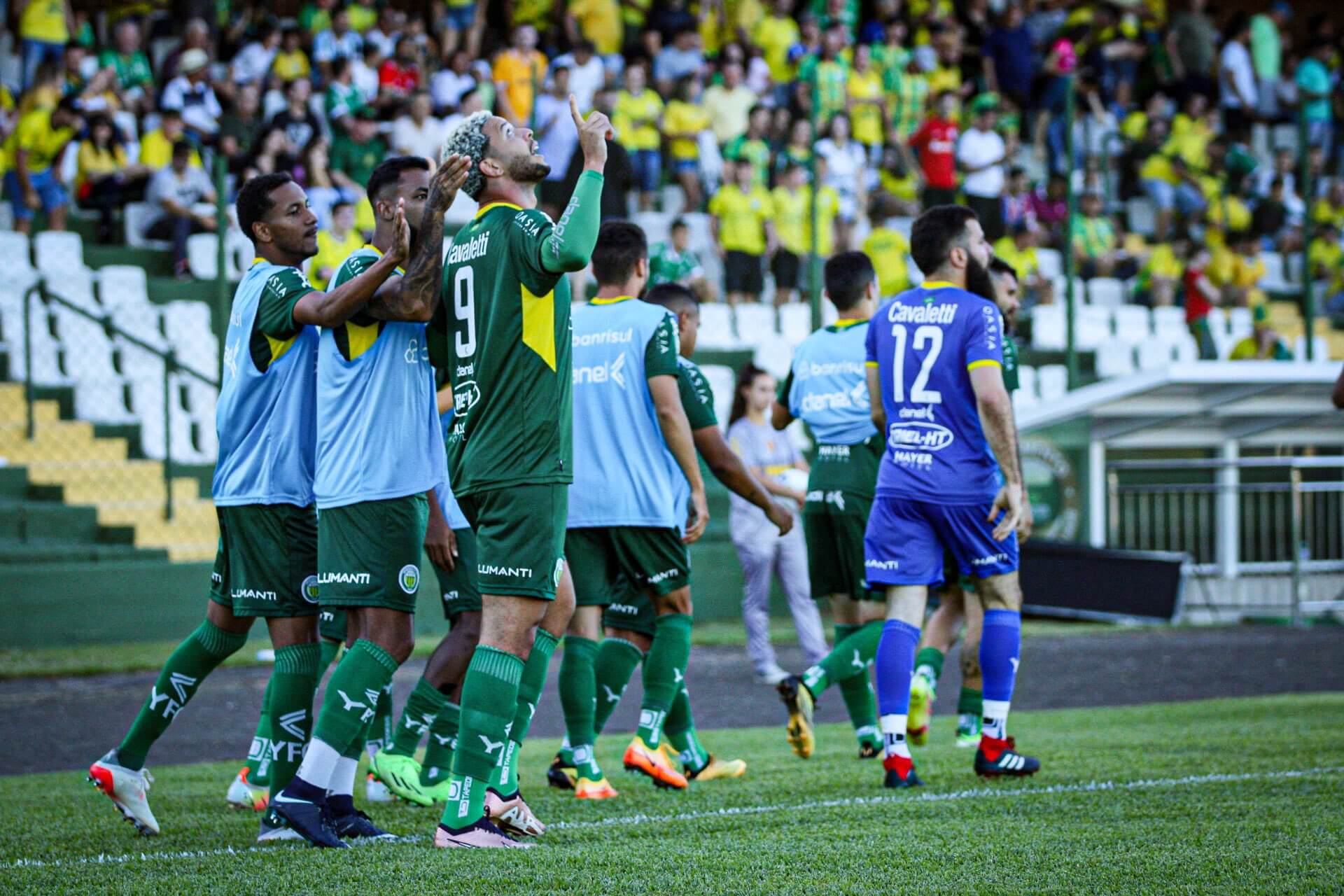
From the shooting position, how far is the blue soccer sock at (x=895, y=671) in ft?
21.0

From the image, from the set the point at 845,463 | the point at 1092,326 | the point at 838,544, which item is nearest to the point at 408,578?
the point at 838,544

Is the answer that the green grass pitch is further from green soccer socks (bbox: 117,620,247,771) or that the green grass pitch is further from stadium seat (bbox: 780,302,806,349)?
stadium seat (bbox: 780,302,806,349)

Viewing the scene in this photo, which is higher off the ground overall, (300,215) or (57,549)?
(300,215)

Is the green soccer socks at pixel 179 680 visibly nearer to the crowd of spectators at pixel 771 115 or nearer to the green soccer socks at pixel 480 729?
the green soccer socks at pixel 480 729

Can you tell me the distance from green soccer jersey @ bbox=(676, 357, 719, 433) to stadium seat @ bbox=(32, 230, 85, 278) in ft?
30.4

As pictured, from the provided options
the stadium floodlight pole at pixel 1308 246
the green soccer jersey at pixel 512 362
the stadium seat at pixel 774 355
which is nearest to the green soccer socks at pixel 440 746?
the green soccer jersey at pixel 512 362

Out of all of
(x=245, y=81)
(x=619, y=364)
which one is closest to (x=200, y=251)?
(x=245, y=81)

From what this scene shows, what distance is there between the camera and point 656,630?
22.2 ft

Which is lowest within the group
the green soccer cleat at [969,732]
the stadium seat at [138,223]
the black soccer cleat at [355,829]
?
the green soccer cleat at [969,732]

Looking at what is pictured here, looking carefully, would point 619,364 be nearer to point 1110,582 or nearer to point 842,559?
point 842,559

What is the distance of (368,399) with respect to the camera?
5.41 metres

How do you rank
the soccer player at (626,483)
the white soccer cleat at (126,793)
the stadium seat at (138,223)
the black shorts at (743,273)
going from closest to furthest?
the white soccer cleat at (126,793)
the soccer player at (626,483)
the stadium seat at (138,223)
the black shorts at (743,273)

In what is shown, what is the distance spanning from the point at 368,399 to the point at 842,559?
9.39ft

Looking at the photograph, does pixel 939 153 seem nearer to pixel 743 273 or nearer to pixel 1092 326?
pixel 1092 326
